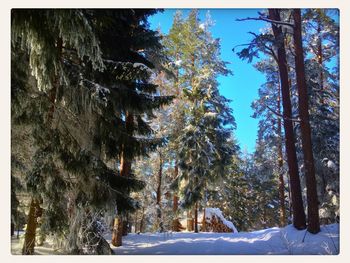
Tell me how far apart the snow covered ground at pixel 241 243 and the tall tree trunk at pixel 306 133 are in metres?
0.27

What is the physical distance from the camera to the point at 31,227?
390cm

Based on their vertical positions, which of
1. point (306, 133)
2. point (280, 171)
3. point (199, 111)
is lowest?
point (280, 171)

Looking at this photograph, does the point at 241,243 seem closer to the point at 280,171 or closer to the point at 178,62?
the point at 280,171

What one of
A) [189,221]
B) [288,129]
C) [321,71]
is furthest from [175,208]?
[321,71]

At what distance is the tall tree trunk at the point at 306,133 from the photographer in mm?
4512

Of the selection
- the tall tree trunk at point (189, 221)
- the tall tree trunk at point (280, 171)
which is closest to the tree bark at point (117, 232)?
the tall tree trunk at point (189, 221)

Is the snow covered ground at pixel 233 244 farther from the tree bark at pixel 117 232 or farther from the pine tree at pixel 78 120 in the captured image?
the pine tree at pixel 78 120

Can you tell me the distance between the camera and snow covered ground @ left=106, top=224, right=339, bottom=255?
158 inches

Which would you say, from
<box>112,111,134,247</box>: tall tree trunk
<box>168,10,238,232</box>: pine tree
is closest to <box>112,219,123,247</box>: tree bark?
<box>112,111,134,247</box>: tall tree trunk

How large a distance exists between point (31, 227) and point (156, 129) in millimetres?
2421

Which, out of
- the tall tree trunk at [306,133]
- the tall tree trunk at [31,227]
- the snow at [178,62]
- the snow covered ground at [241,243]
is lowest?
the snow covered ground at [241,243]

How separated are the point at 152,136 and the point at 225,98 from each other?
135cm
